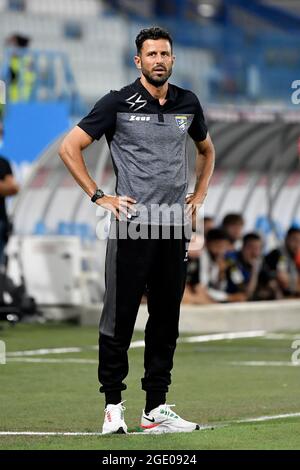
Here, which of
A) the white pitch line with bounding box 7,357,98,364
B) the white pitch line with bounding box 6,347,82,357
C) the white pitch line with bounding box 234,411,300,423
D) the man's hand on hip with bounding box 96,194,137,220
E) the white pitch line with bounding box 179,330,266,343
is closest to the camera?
the man's hand on hip with bounding box 96,194,137,220

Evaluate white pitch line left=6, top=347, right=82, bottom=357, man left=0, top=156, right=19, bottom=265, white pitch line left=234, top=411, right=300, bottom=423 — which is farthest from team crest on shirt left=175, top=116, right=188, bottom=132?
man left=0, top=156, right=19, bottom=265

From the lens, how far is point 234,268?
19078 millimetres

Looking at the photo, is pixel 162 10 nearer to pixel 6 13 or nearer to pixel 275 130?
pixel 6 13

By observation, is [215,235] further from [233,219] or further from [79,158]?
[79,158]

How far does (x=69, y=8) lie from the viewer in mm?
43406

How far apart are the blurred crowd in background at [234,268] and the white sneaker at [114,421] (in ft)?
33.4

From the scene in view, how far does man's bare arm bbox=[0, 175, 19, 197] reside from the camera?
1580 cm

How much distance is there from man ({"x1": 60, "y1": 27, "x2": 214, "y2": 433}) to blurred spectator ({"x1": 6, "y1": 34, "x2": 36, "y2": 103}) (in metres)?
13.3

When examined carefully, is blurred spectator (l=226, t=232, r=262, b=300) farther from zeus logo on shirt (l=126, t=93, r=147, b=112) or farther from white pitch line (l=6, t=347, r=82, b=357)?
zeus logo on shirt (l=126, t=93, r=147, b=112)

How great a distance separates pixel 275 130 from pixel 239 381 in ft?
34.9

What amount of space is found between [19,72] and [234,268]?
6.27 meters

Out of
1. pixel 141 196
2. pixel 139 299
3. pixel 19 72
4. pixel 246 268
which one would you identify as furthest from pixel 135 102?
pixel 19 72
